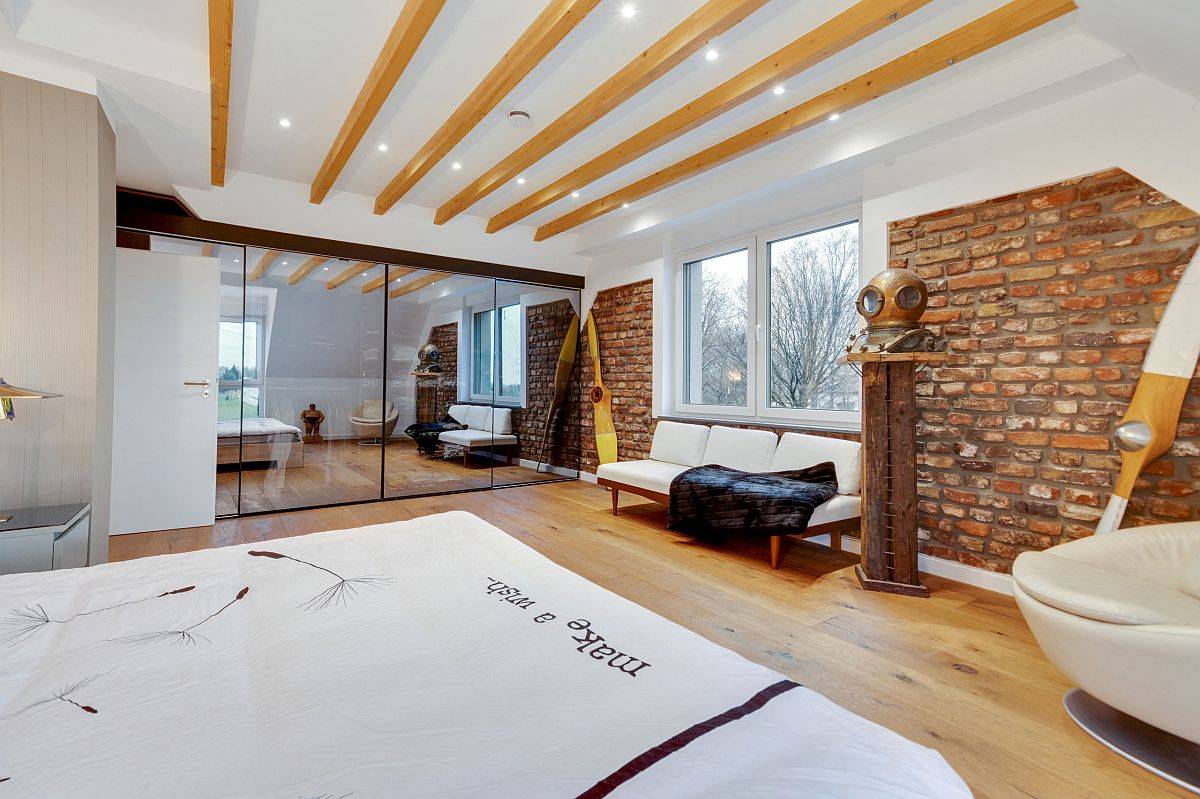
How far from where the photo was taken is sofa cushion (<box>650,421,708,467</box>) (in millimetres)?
4492

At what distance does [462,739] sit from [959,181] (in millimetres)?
3654

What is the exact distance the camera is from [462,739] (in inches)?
29.3

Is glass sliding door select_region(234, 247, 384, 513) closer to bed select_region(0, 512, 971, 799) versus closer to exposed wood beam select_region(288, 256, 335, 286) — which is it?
exposed wood beam select_region(288, 256, 335, 286)

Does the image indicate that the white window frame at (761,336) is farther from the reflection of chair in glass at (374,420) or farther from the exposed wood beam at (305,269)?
the exposed wood beam at (305,269)

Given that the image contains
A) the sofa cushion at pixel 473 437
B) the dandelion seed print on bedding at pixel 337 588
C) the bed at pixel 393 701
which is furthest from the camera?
the sofa cushion at pixel 473 437

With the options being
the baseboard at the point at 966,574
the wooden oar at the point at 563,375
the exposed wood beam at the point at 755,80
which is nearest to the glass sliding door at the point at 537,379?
the wooden oar at the point at 563,375

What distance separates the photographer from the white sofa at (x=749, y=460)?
3340 mm

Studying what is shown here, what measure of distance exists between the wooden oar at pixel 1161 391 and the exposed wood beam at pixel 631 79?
2.14m

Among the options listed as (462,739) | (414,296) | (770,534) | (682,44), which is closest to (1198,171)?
(682,44)

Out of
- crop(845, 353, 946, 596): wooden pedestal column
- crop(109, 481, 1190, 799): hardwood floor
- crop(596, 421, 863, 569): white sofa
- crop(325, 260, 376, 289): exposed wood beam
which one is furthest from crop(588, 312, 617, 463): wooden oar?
crop(845, 353, 946, 596): wooden pedestal column

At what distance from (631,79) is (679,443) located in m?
2.77

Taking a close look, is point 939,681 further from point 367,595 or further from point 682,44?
point 682,44

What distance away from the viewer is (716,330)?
4.94 m

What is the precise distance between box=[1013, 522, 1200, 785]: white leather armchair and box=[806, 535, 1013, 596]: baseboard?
0.93m
